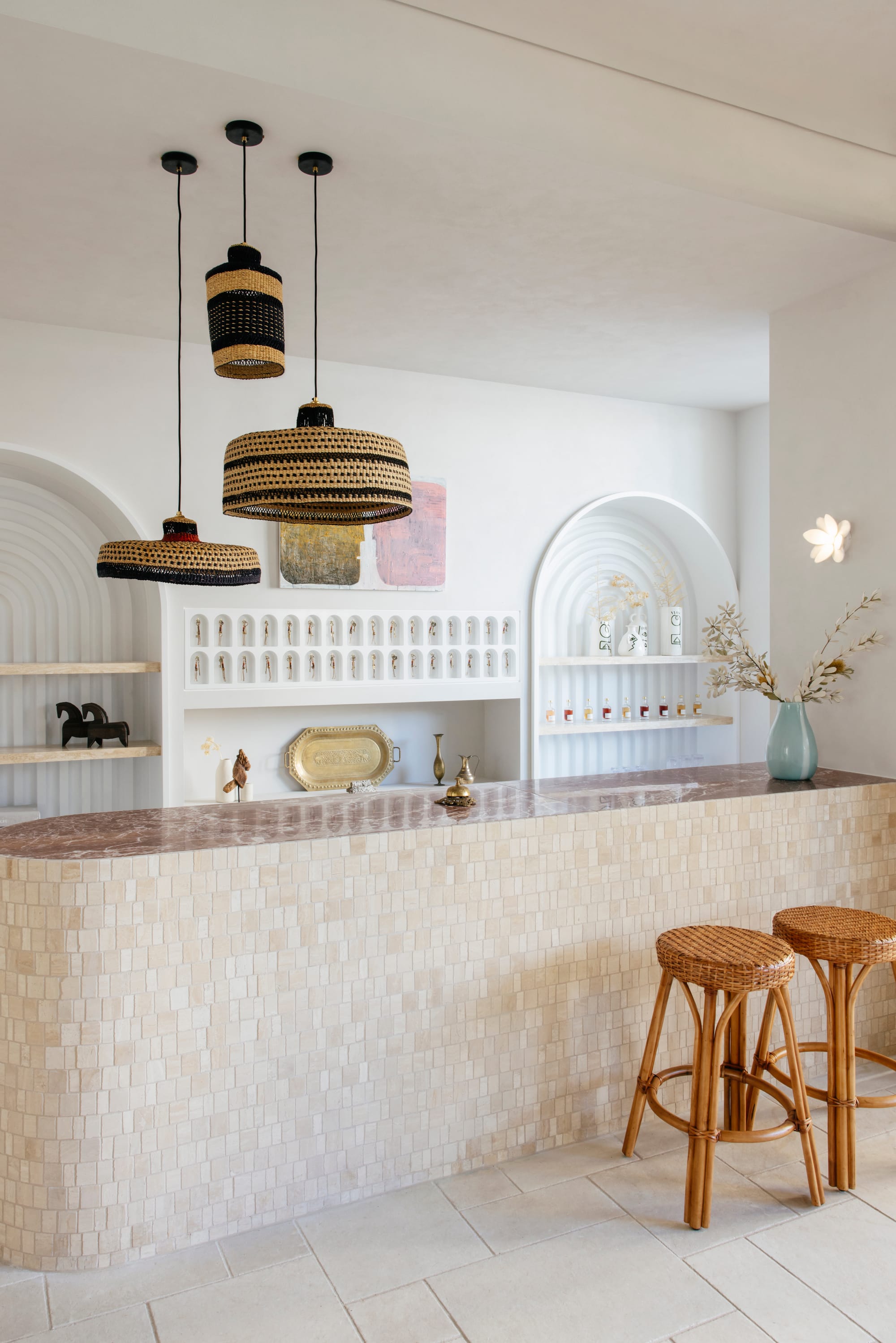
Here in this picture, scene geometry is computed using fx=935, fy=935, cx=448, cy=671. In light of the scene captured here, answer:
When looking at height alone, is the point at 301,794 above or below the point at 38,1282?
above

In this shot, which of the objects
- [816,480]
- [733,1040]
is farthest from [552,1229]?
[816,480]

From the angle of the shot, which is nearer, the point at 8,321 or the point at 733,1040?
the point at 733,1040

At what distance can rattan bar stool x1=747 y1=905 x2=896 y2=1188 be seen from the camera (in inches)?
97.8

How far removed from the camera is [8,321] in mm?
3988

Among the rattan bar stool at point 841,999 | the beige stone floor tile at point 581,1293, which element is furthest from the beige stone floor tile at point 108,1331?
the rattan bar stool at point 841,999

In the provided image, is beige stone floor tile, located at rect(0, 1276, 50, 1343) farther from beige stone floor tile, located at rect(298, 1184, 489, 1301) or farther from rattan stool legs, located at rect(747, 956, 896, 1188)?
rattan stool legs, located at rect(747, 956, 896, 1188)

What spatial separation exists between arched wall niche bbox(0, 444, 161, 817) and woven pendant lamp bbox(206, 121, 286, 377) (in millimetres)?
2045

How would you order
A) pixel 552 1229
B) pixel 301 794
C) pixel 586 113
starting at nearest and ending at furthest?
pixel 552 1229
pixel 586 113
pixel 301 794

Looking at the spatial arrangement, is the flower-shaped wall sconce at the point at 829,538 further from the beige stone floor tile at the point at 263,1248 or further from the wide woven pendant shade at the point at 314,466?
the beige stone floor tile at the point at 263,1248

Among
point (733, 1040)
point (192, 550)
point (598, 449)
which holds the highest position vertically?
point (598, 449)

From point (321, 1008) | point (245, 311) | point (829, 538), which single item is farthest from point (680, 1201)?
point (245, 311)

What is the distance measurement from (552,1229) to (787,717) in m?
1.90

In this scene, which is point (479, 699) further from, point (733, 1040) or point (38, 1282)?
point (38, 1282)

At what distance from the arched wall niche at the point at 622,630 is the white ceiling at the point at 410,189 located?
1.35 meters
